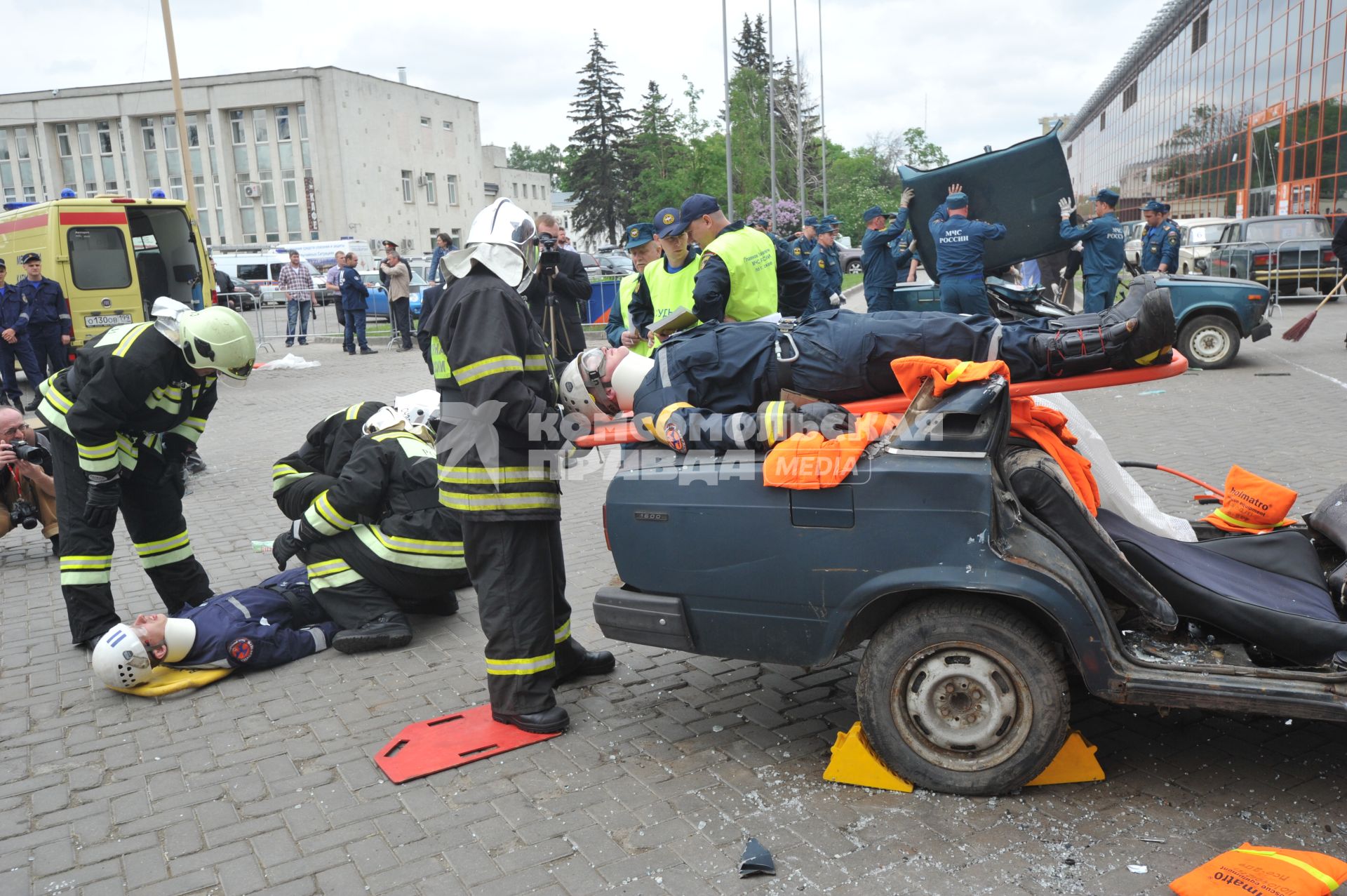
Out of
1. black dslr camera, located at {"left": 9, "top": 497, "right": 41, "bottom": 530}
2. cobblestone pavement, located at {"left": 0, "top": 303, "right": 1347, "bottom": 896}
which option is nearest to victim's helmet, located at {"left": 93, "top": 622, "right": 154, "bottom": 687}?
cobblestone pavement, located at {"left": 0, "top": 303, "right": 1347, "bottom": 896}

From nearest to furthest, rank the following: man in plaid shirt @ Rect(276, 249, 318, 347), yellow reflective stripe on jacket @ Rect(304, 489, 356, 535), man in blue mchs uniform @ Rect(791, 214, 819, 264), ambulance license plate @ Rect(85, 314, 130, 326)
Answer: yellow reflective stripe on jacket @ Rect(304, 489, 356, 535)
ambulance license plate @ Rect(85, 314, 130, 326)
man in blue mchs uniform @ Rect(791, 214, 819, 264)
man in plaid shirt @ Rect(276, 249, 318, 347)

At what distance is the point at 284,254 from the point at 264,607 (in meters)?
39.6

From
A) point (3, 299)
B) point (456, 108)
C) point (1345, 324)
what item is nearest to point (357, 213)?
point (456, 108)

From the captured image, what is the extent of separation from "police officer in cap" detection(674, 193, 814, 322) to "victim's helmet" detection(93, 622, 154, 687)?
10.9 feet

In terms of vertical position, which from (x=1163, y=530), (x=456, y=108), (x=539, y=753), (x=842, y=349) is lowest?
(x=539, y=753)

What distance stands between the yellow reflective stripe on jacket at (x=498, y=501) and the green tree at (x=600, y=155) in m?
54.0

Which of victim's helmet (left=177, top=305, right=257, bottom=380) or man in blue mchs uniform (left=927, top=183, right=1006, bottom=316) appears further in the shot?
man in blue mchs uniform (left=927, top=183, right=1006, bottom=316)

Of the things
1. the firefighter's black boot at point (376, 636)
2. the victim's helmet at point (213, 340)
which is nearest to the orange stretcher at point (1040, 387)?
the firefighter's black boot at point (376, 636)

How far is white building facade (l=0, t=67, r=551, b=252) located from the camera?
170 feet

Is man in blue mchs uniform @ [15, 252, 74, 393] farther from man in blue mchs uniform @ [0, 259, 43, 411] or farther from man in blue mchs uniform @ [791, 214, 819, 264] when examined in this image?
man in blue mchs uniform @ [791, 214, 819, 264]

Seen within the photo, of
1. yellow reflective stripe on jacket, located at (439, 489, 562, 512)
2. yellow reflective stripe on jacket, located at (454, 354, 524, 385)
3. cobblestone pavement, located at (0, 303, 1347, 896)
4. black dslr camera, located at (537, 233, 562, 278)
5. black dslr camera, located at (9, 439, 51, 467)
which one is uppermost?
black dslr camera, located at (537, 233, 562, 278)

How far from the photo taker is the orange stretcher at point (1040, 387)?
3.55 meters

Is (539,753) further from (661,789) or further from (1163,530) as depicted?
(1163,530)

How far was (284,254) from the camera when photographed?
134 ft
